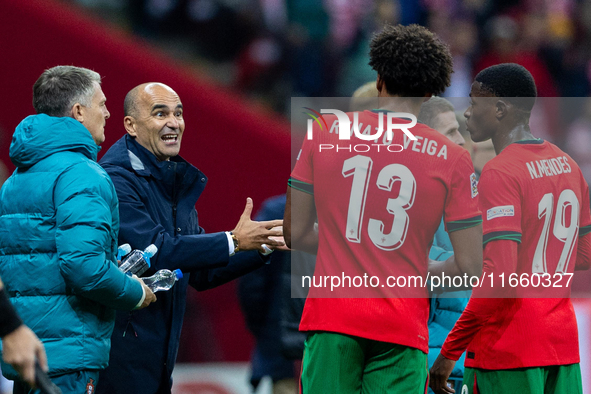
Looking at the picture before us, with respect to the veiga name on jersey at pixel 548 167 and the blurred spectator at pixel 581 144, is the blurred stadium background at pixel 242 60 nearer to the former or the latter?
the blurred spectator at pixel 581 144

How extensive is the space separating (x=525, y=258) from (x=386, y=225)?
2.45 feet

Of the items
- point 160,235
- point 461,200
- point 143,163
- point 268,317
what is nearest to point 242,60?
point 268,317

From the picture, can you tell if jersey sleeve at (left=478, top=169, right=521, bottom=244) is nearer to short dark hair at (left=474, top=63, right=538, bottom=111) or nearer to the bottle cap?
short dark hair at (left=474, top=63, right=538, bottom=111)

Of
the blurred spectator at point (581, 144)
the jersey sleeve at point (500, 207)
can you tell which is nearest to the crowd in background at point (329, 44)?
the blurred spectator at point (581, 144)

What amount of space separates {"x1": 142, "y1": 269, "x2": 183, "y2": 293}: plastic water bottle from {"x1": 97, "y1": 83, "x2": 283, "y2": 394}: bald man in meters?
0.03

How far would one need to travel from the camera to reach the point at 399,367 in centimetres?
288

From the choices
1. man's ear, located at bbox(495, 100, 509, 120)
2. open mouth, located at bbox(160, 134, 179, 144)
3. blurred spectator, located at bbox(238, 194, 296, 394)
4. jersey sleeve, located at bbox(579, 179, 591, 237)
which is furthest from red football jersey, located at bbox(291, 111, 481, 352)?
blurred spectator, located at bbox(238, 194, 296, 394)

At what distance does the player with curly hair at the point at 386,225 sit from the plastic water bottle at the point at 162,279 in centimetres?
94

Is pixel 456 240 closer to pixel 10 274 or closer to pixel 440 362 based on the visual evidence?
pixel 440 362

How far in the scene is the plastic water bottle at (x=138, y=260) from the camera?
3.53m

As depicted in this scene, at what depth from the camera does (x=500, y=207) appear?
3.17 metres

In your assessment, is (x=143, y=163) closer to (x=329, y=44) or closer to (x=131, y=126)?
(x=131, y=126)

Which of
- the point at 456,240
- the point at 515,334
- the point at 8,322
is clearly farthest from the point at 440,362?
the point at 8,322

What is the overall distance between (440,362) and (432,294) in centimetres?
55
